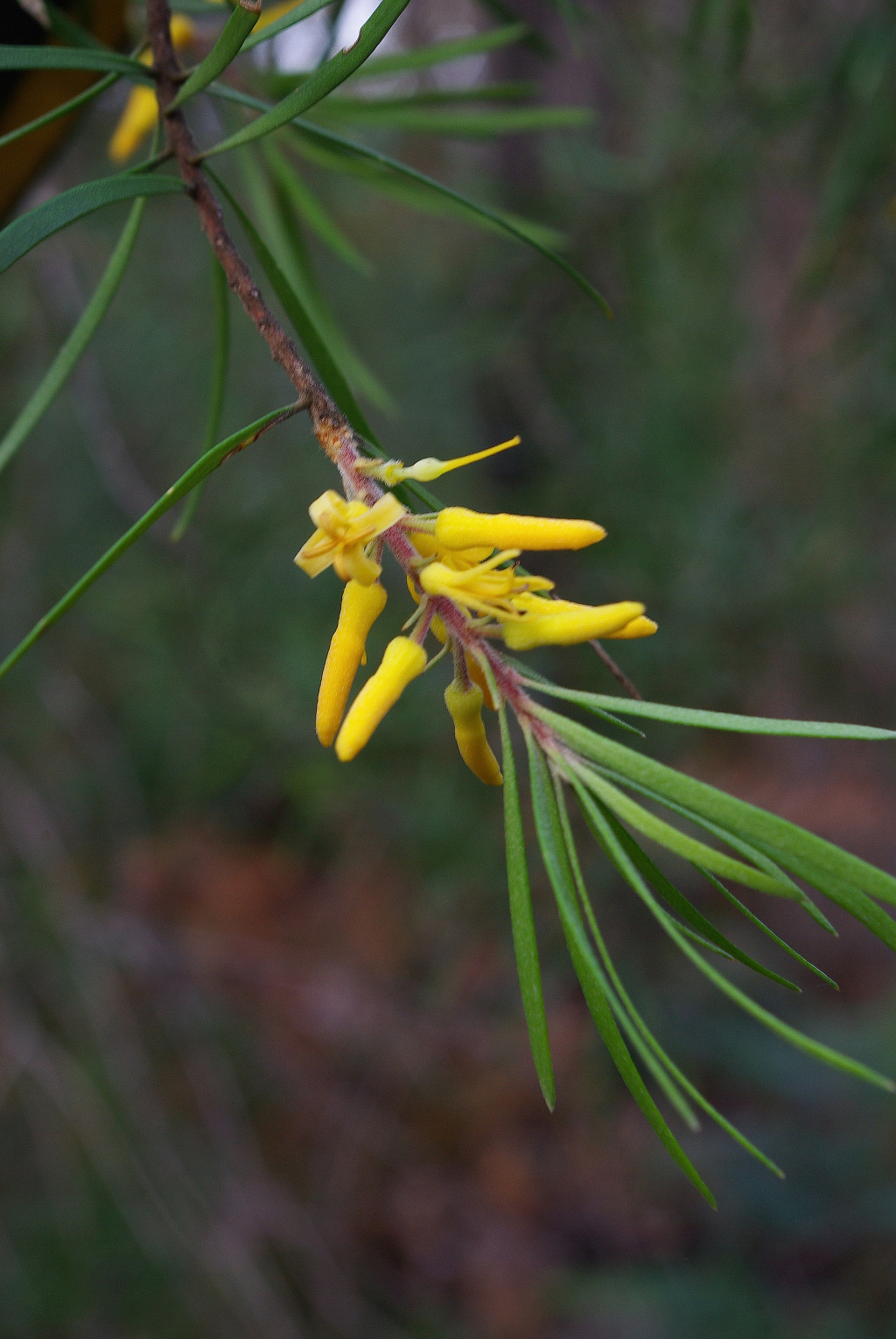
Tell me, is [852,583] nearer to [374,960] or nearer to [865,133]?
[865,133]

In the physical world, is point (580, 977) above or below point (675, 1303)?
above

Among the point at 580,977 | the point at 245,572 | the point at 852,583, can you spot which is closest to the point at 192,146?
the point at 580,977

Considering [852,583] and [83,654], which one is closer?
[852,583]

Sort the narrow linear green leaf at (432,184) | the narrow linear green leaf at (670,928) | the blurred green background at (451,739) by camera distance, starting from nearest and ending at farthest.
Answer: the narrow linear green leaf at (670,928) < the narrow linear green leaf at (432,184) < the blurred green background at (451,739)

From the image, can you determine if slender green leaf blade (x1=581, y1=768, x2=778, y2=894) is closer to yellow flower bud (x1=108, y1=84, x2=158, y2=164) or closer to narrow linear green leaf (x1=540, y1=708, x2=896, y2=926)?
narrow linear green leaf (x1=540, y1=708, x2=896, y2=926)

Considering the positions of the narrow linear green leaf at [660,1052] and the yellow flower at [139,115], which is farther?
the yellow flower at [139,115]

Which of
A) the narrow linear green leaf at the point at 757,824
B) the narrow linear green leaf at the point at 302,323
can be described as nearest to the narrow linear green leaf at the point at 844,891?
the narrow linear green leaf at the point at 757,824

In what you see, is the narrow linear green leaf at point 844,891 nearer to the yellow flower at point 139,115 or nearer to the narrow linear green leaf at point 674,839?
the narrow linear green leaf at point 674,839
